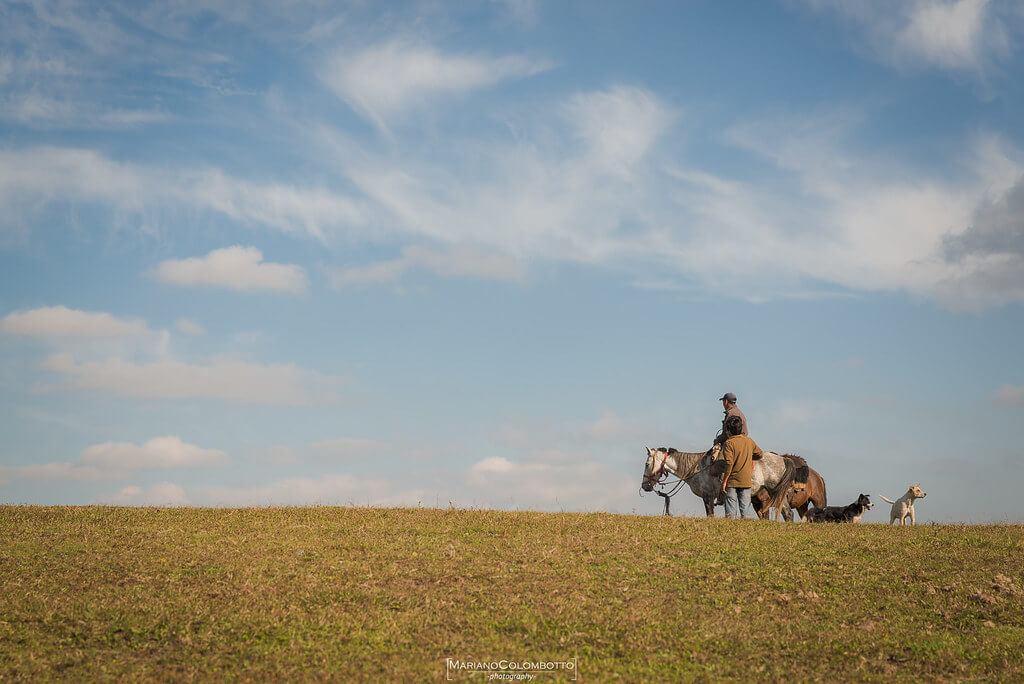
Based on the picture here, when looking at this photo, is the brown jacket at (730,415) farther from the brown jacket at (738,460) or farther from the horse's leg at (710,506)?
the horse's leg at (710,506)

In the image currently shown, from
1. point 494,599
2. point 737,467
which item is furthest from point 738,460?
point 494,599

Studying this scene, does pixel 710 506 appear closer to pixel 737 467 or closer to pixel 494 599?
pixel 737 467

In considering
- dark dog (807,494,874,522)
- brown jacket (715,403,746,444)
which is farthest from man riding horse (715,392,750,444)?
dark dog (807,494,874,522)

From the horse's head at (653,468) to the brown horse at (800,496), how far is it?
3.29 m

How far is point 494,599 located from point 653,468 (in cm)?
1365

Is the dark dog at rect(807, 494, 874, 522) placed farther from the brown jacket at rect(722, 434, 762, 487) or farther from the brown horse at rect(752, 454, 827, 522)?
the brown jacket at rect(722, 434, 762, 487)

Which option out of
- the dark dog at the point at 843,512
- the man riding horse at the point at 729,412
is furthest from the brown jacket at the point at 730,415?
the dark dog at the point at 843,512

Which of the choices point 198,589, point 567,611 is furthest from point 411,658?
point 198,589

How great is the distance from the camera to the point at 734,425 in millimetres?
25688

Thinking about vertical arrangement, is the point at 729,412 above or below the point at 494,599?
above

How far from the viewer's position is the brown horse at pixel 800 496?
26969mm

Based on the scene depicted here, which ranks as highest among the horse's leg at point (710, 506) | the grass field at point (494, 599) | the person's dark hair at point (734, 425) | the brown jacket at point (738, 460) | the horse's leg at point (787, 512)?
the person's dark hair at point (734, 425)

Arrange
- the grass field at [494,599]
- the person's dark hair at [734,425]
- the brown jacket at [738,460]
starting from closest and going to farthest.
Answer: the grass field at [494,599], the brown jacket at [738,460], the person's dark hair at [734,425]

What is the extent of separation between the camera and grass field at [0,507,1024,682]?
12.5 metres
